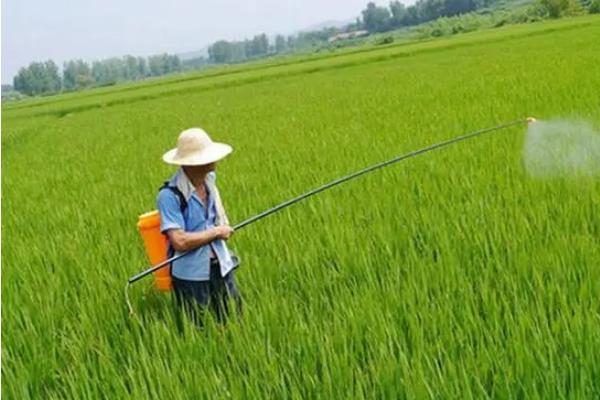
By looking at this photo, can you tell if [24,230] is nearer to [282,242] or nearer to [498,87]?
[282,242]

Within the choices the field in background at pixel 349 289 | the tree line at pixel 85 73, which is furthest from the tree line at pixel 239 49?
the field in background at pixel 349 289

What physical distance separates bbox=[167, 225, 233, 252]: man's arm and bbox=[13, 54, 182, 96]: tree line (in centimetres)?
7255

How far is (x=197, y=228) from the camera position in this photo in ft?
7.00

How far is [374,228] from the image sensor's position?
280 centimetres

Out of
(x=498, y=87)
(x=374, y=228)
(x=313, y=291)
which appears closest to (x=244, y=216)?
(x=374, y=228)

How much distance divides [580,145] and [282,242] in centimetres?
214

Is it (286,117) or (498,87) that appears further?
(286,117)

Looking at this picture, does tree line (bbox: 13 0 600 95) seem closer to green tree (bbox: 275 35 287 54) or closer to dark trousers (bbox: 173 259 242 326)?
green tree (bbox: 275 35 287 54)

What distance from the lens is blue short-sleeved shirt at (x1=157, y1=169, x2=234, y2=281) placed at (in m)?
2.06

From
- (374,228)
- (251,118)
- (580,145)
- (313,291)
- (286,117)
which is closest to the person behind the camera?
(313,291)

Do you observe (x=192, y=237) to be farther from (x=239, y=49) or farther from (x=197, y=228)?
(x=239, y=49)

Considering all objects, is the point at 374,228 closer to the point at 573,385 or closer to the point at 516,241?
the point at 516,241

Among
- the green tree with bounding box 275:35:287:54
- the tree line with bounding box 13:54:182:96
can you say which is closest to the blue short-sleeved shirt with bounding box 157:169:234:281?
the tree line with bounding box 13:54:182:96

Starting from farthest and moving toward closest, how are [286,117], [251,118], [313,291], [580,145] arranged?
[251,118]
[286,117]
[580,145]
[313,291]
